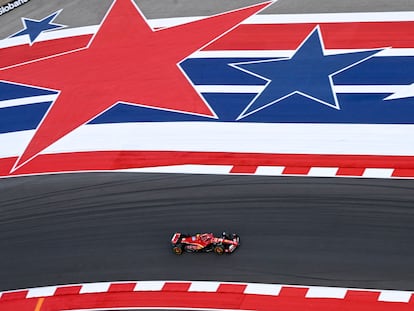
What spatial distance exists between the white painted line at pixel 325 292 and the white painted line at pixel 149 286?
4.23 metres

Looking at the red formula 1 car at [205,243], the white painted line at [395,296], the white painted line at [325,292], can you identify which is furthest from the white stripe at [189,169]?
the white painted line at [395,296]

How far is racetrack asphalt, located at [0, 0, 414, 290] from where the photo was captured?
642 inches

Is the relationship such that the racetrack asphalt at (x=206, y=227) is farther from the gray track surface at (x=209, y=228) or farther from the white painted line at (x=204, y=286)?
the white painted line at (x=204, y=286)

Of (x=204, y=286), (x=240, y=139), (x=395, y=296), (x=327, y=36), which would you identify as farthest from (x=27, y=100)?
(x=395, y=296)

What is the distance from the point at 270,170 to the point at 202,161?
2.39 metres

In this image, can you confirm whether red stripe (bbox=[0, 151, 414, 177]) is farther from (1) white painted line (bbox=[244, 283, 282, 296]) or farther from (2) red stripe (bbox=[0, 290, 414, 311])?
(2) red stripe (bbox=[0, 290, 414, 311])

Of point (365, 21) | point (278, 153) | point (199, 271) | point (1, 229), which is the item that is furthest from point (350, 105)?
point (1, 229)

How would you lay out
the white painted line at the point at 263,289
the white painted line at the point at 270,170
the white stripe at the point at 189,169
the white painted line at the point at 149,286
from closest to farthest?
the white painted line at the point at 263,289 < the white painted line at the point at 149,286 < the white painted line at the point at 270,170 < the white stripe at the point at 189,169

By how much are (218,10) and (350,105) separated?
8210 mm

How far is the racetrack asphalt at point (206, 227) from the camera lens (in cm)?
1630

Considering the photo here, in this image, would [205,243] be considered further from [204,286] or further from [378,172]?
[378,172]

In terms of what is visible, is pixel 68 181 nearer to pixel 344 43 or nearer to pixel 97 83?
pixel 97 83

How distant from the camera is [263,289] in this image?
1609 centimetres

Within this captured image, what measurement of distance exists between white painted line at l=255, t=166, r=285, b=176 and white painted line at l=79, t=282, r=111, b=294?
592 centimetres
